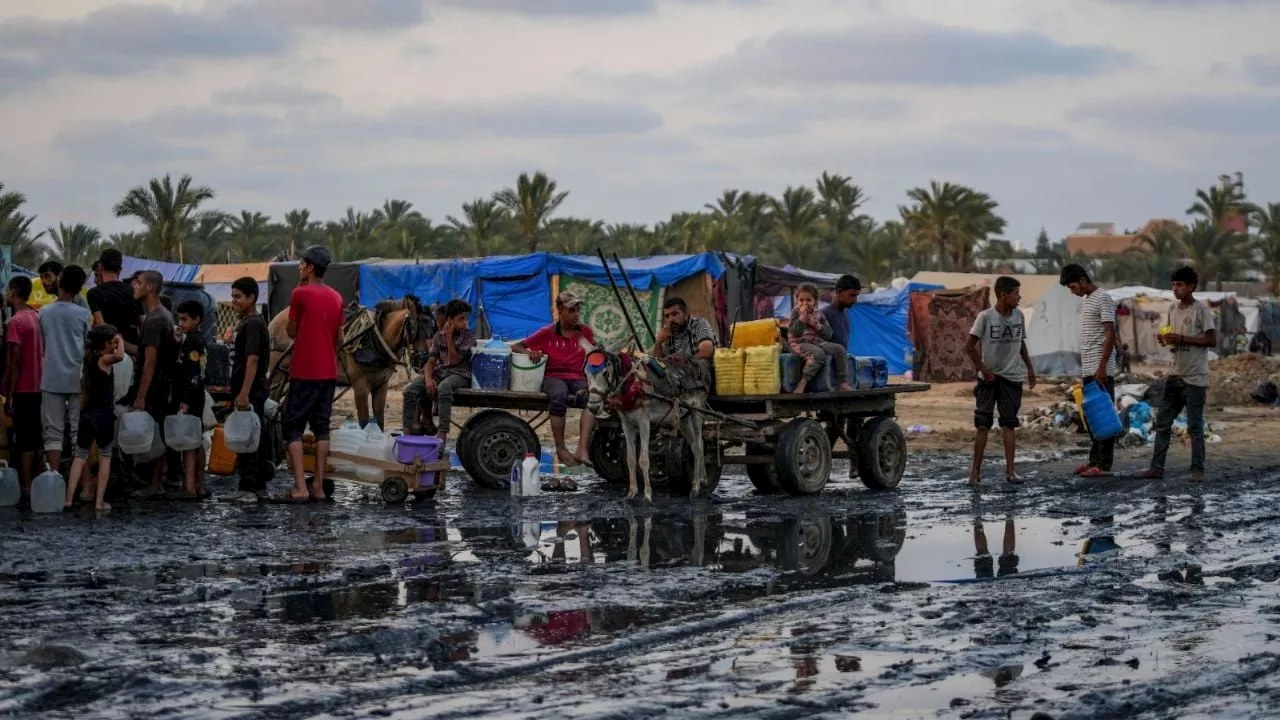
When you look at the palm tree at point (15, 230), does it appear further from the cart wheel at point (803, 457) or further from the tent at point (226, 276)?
the cart wheel at point (803, 457)

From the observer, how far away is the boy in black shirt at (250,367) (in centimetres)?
1303

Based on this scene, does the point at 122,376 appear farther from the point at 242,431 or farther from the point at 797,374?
the point at 797,374

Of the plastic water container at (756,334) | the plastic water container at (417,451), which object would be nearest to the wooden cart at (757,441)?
the plastic water container at (756,334)

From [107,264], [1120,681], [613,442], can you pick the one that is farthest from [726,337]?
[1120,681]

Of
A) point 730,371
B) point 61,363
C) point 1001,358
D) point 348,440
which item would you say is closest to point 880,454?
point 1001,358

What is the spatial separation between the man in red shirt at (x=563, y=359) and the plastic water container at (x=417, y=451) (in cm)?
155

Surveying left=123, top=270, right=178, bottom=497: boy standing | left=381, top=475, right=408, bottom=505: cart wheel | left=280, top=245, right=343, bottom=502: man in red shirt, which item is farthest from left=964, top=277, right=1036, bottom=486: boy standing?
left=123, top=270, right=178, bottom=497: boy standing

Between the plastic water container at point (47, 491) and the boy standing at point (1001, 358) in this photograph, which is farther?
the boy standing at point (1001, 358)

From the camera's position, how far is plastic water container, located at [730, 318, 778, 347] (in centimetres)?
1397

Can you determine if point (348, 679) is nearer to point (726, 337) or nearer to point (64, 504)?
point (64, 504)

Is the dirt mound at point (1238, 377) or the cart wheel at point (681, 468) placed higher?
the dirt mound at point (1238, 377)

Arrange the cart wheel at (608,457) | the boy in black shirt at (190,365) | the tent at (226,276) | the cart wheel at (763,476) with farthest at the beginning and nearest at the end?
the tent at (226,276)
the cart wheel at (608,457)
the cart wheel at (763,476)
the boy in black shirt at (190,365)

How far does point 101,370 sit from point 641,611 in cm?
600

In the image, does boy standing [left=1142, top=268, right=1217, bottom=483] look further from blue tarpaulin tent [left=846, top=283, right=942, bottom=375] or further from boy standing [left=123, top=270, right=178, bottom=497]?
blue tarpaulin tent [left=846, top=283, right=942, bottom=375]
